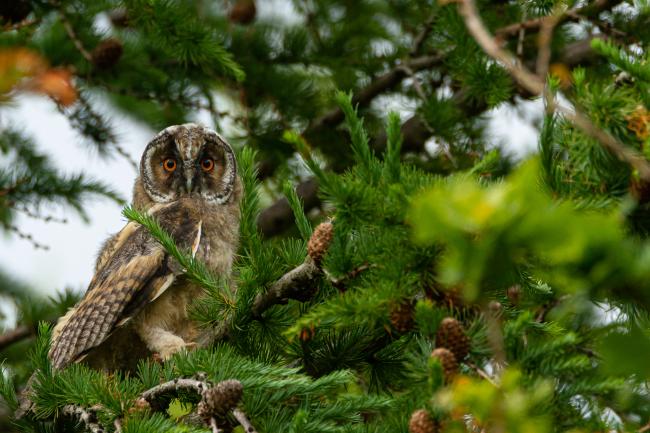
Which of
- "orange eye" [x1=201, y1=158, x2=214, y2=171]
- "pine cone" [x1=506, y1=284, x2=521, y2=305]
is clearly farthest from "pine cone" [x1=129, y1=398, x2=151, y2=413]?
"orange eye" [x1=201, y1=158, x2=214, y2=171]

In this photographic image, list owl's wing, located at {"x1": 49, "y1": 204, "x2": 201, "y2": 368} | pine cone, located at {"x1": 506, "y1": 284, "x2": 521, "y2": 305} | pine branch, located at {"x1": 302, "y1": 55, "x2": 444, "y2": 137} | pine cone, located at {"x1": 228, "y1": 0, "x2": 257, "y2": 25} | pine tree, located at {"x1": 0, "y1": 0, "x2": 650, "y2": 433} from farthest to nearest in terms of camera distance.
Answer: pine cone, located at {"x1": 228, "y1": 0, "x2": 257, "y2": 25} → pine branch, located at {"x1": 302, "y1": 55, "x2": 444, "y2": 137} → owl's wing, located at {"x1": 49, "y1": 204, "x2": 201, "y2": 368} → pine cone, located at {"x1": 506, "y1": 284, "x2": 521, "y2": 305} → pine tree, located at {"x1": 0, "y1": 0, "x2": 650, "y2": 433}

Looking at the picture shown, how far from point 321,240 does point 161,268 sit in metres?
1.42

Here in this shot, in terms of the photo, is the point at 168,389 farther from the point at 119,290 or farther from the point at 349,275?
the point at 119,290

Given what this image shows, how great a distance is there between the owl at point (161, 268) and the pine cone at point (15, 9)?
99 centimetres

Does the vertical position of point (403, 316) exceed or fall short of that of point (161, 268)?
it exceeds it

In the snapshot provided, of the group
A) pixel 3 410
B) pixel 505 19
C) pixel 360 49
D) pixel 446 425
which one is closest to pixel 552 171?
pixel 446 425

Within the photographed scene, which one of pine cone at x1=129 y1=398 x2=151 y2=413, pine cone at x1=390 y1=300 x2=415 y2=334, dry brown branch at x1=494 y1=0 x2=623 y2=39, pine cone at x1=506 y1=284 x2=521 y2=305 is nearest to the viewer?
pine cone at x1=390 y1=300 x2=415 y2=334

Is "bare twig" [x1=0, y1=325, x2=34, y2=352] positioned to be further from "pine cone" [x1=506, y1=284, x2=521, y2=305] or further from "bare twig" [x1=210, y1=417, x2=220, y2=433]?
"pine cone" [x1=506, y1=284, x2=521, y2=305]

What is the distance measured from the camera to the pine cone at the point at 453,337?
201 cm

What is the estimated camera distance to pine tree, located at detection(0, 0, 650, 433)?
1.56 m

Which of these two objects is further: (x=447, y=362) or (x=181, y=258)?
(x=181, y=258)

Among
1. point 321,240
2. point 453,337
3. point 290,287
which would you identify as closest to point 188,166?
point 290,287

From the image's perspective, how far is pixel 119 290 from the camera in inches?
139

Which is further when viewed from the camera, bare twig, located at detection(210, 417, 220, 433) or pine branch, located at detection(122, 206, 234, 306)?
pine branch, located at detection(122, 206, 234, 306)
